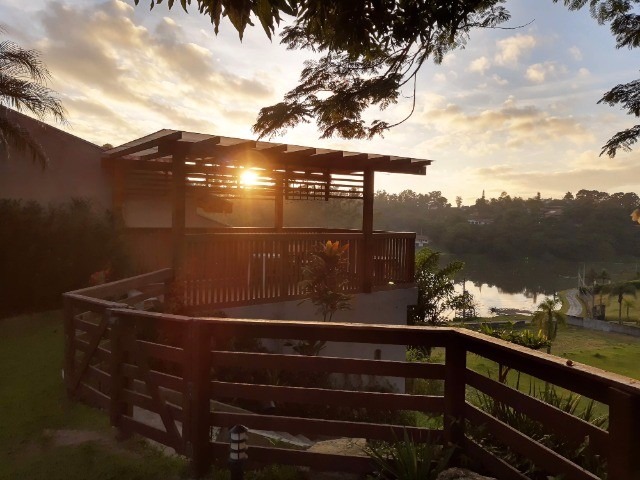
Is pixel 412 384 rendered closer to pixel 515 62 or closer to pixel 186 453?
pixel 515 62

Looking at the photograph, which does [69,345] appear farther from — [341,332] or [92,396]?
[341,332]

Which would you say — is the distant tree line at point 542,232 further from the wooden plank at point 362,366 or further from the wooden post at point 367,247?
the wooden plank at point 362,366

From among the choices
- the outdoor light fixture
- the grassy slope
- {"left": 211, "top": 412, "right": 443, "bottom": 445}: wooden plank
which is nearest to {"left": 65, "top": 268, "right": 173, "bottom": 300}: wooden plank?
the grassy slope

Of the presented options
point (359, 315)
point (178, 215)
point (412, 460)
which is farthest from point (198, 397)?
point (359, 315)

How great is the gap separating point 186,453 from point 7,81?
12.0 m

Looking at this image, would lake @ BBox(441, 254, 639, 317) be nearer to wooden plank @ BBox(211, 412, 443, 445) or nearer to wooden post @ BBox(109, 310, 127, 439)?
wooden post @ BBox(109, 310, 127, 439)

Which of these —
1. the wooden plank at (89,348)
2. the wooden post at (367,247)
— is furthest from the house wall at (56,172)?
the wooden plank at (89,348)

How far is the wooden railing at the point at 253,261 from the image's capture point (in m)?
8.99

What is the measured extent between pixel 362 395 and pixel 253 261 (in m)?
6.25

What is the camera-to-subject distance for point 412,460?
3188 mm

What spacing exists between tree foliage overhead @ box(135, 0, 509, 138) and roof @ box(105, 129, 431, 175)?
76 cm

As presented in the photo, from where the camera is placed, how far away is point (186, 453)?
3.93m

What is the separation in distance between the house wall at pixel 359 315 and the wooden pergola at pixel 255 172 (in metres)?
0.61

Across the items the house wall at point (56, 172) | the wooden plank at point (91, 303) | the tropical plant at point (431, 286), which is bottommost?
the tropical plant at point (431, 286)
